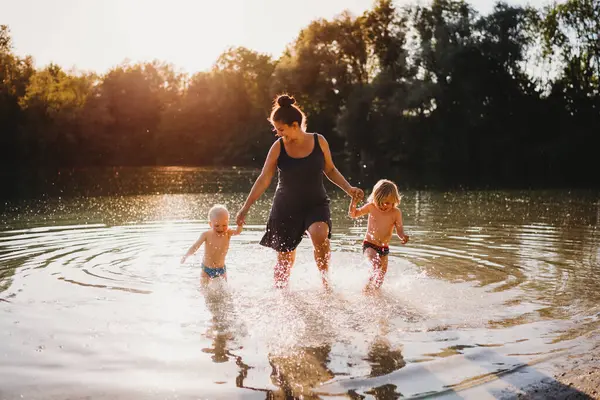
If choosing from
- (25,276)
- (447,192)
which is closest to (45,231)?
(25,276)

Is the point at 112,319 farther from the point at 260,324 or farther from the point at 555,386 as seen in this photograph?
the point at 555,386

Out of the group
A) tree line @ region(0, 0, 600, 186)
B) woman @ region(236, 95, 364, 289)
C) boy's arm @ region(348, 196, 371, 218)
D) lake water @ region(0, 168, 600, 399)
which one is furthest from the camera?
tree line @ region(0, 0, 600, 186)

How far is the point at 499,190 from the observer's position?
83.8 ft

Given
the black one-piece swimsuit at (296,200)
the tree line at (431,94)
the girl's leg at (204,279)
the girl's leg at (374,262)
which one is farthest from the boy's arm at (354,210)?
the tree line at (431,94)

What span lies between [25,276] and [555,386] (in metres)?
5.98

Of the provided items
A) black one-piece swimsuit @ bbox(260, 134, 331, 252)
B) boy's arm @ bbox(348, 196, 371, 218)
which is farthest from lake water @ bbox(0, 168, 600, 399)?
boy's arm @ bbox(348, 196, 371, 218)

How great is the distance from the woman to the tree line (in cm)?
2870

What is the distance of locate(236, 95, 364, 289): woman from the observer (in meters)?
6.82

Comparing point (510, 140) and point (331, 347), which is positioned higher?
point (510, 140)

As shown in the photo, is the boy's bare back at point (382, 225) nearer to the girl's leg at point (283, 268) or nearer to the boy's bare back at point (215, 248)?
the girl's leg at point (283, 268)

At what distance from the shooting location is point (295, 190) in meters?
7.00

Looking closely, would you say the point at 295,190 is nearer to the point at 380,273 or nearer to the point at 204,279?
the point at 380,273

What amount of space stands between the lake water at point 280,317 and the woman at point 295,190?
454mm

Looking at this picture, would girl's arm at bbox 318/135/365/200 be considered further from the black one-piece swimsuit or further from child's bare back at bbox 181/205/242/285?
child's bare back at bbox 181/205/242/285
